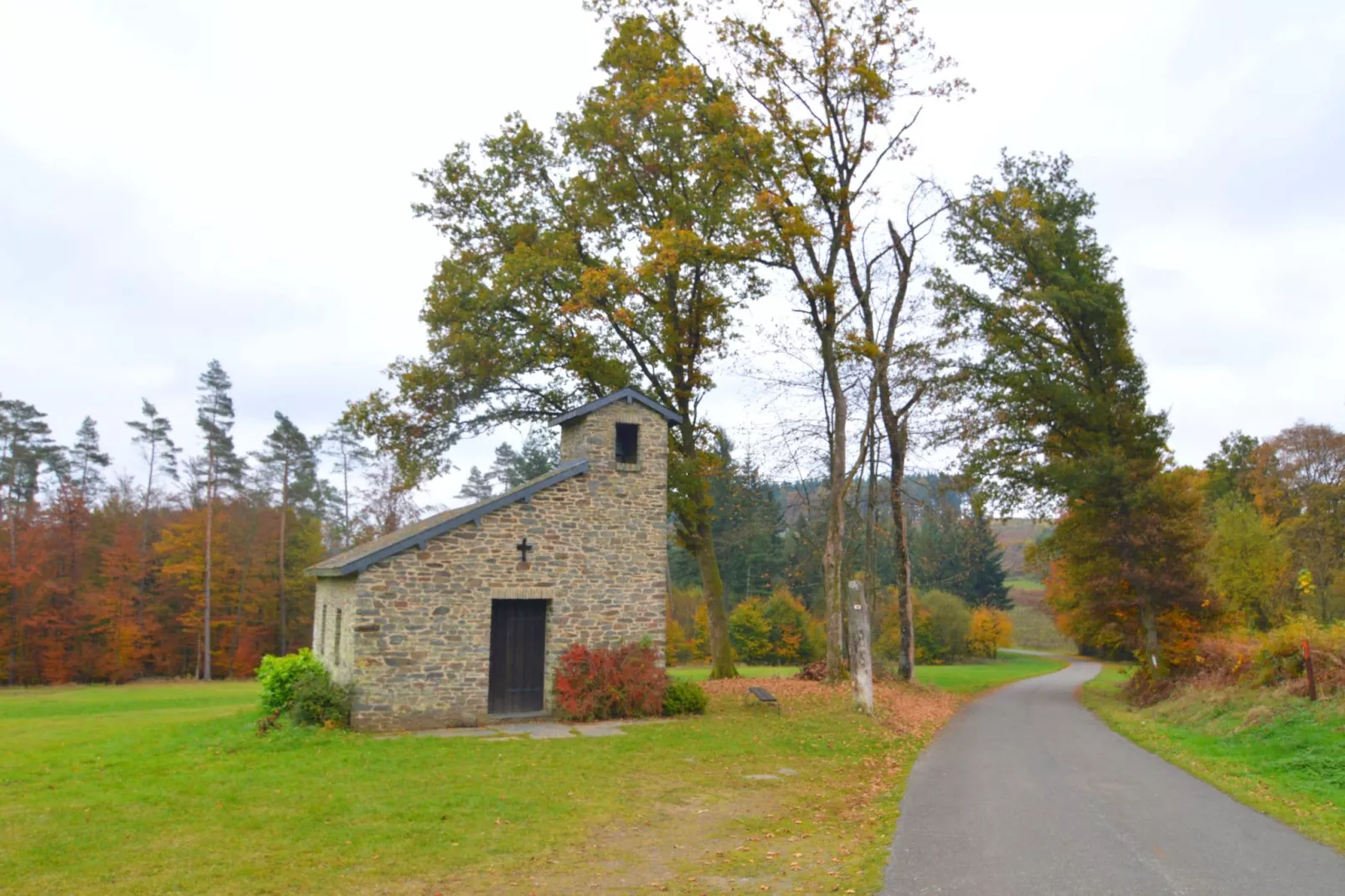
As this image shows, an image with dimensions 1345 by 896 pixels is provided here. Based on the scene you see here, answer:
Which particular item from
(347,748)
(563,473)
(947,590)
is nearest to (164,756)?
(347,748)

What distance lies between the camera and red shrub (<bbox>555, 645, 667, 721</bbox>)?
52.0 ft

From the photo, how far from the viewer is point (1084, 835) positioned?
8391mm

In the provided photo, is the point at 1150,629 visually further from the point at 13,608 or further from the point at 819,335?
the point at 13,608

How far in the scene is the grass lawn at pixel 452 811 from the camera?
716 cm

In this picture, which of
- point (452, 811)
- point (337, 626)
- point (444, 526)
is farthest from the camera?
point (337, 626)

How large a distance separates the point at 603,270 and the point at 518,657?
31.4 ft

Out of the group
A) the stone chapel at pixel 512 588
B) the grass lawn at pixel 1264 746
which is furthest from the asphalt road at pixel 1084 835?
the stone chapel at pixel 512 588

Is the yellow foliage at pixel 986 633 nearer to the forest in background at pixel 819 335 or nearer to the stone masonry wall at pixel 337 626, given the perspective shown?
the forest in background at pixel 819 335

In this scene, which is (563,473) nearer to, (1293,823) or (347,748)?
(347,748)

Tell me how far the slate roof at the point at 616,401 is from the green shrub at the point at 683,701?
5.76 m

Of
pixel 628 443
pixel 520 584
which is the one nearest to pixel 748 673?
pixel 628 443

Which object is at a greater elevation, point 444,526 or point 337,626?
point 444,526

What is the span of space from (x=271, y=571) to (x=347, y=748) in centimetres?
3706

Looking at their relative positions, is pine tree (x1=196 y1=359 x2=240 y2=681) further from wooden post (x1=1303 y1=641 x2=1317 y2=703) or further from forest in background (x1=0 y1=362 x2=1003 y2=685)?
wooden post (x1=1303 y1=641 x2=1317 y2=703)
